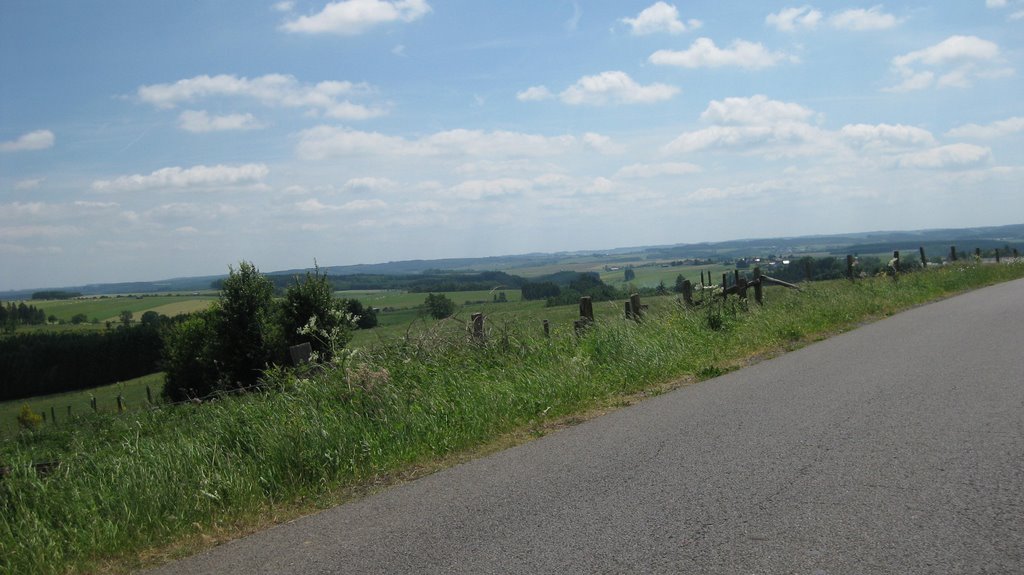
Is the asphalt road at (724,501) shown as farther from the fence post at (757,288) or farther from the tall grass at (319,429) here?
the fence post at (757,288)

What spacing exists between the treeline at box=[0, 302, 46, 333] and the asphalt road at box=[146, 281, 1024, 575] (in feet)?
386

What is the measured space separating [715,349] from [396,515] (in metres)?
8.04

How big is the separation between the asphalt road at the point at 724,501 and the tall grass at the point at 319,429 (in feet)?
2.19

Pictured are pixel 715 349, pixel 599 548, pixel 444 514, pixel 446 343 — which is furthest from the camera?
pixel 715 349

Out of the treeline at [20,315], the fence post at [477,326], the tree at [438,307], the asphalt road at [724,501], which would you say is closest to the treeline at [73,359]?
the treeline at [20,315]

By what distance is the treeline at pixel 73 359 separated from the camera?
82062 millimetres

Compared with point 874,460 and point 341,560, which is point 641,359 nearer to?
point 874,460

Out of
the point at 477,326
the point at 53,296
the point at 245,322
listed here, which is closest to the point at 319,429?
the point at 477,326

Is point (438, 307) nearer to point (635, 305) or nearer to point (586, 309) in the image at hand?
point (586, 309)

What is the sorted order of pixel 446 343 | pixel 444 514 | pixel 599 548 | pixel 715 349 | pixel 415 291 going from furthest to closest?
pixel 415 291
pixel 715 349
pixel 446 343
pixel 444 514
pixel 599 548

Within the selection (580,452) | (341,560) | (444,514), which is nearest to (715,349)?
(580,452)

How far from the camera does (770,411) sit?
7520 millimetres

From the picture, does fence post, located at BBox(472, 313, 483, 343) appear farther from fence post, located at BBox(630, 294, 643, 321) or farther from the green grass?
the green grass

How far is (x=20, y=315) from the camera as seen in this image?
113 meters
